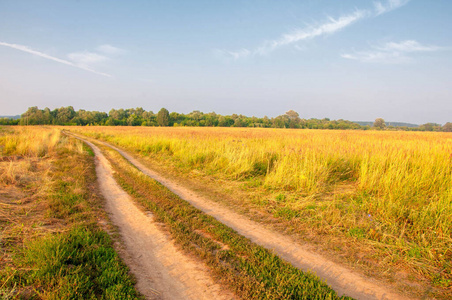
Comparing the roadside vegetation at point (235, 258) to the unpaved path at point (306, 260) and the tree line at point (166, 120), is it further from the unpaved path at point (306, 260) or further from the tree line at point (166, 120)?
the tree line at point (166, 120)

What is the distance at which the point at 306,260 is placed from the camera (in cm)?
337

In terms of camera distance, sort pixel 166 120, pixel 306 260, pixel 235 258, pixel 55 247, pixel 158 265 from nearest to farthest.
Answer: pixel 55 247 < pixel 158 265 < pixel 235 258 < pixel 306 260 < pixel 166 120

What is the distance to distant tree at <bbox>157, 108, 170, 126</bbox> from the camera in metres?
71.6

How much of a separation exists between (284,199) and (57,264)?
481cm

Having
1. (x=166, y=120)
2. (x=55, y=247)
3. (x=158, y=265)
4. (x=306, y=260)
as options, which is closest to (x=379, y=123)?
(x=166, y=120)

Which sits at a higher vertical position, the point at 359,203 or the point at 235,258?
the point at 359,203

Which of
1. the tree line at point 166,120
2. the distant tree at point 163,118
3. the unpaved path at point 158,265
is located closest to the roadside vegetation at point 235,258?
the unpaved path at point 158,265

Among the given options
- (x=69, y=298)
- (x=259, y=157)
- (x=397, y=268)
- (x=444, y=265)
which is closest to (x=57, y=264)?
(x=69, y=298)

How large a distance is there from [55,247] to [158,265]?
1403mm

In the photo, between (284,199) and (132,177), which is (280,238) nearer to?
(284,199)

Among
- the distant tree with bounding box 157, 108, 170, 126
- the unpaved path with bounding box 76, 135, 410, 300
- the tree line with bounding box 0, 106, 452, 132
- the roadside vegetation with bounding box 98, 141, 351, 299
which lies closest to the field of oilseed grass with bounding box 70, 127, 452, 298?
the unpaved path with bounding box 76, 135, 410, 300

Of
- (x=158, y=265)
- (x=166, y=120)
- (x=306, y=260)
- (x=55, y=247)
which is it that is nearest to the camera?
(x=55, y=247)

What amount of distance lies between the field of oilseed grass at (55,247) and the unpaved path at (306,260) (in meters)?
2.23

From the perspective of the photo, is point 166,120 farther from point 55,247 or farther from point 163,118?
point 55,247
